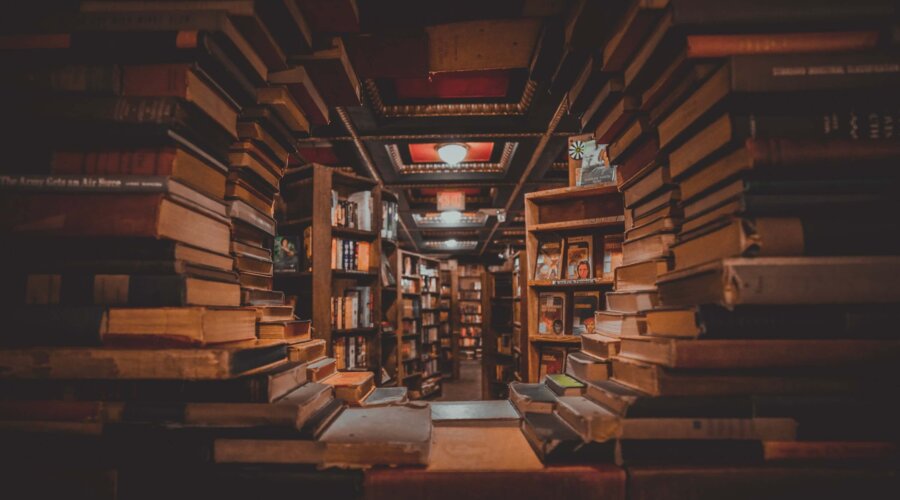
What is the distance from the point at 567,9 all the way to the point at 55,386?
156cm

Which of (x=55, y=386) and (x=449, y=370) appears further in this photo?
(x=449, y=370)

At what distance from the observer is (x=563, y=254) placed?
2951mm

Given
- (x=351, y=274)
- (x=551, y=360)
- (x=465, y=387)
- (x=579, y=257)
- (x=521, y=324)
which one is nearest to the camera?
(x=579, y=257)

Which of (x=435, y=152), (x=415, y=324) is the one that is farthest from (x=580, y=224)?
(x=415, y=324)

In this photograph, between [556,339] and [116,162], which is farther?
[556,339]

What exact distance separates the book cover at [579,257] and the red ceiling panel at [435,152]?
1.64 meters

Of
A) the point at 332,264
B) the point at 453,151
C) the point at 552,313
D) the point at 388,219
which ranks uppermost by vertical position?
the point at 453,151

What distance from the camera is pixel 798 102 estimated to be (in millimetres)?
863

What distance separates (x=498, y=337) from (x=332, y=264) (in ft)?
9.24

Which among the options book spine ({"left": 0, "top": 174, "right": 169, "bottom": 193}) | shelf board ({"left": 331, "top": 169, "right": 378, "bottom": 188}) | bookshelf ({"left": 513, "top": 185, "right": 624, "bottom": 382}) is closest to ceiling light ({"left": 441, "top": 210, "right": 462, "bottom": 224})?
shelf board ({"left": 331, "top": 169, "right": 378, "bottom": 188})

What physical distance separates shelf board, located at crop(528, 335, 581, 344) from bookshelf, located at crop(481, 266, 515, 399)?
1850 millimetres

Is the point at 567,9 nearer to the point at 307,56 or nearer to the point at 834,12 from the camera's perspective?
the point at 834,12

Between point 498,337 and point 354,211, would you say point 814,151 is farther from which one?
point 498,337

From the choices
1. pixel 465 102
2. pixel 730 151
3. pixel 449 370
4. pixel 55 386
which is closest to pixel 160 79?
pixel 55 386
